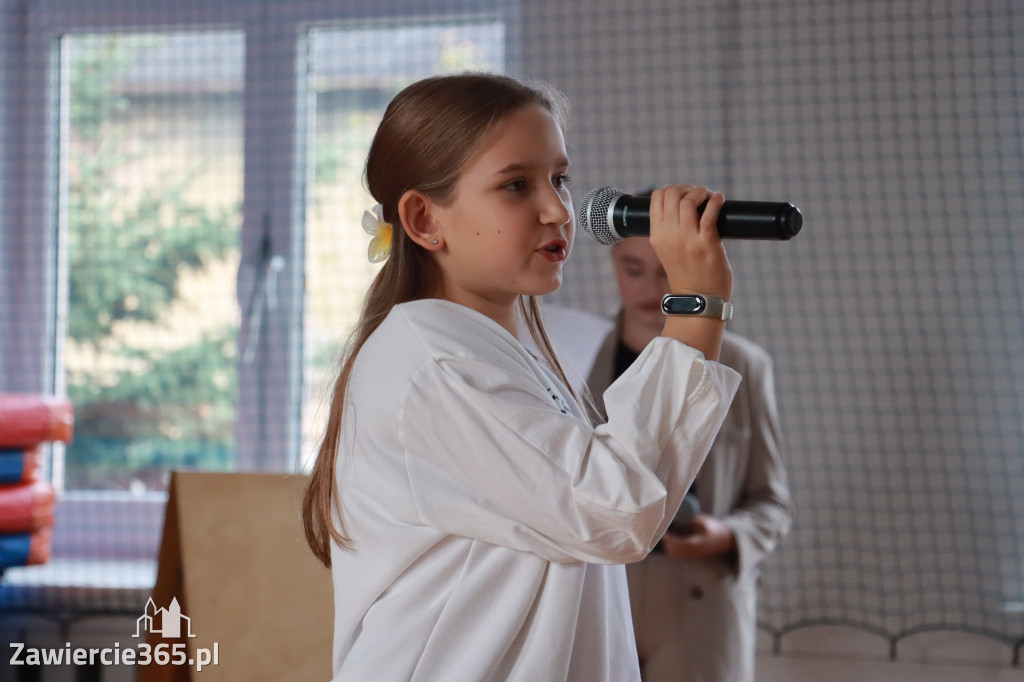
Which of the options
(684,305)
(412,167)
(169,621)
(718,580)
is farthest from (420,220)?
(169,621)

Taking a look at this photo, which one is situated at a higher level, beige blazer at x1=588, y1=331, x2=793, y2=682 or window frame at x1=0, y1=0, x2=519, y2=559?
window frame at x1=0, y1=0, x2=519, y2=559

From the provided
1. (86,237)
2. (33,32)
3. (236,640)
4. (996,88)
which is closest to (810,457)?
(996,88)

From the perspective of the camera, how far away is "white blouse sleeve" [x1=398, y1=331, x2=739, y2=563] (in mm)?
744

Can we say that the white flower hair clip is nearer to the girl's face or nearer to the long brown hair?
the long brown hair

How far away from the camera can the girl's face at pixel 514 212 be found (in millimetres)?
890

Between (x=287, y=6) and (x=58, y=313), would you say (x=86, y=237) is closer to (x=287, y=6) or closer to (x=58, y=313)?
(x=58, y=313)


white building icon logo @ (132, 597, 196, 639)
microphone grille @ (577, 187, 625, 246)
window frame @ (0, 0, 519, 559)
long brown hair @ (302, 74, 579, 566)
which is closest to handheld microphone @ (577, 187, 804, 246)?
microphone grille @ (577, 187, 625, 246)

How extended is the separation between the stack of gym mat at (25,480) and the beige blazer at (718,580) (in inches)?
50.4

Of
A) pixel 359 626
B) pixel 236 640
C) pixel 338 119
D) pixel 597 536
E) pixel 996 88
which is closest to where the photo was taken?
pixel 597 536

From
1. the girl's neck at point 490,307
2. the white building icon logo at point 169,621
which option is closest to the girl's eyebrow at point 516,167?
the girl's neck at point 490,307

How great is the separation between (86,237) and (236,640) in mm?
1240

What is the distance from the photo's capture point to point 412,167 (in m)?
0.96

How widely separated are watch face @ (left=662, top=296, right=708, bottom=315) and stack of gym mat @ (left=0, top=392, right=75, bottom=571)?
183 cm

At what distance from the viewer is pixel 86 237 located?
8.80ft
